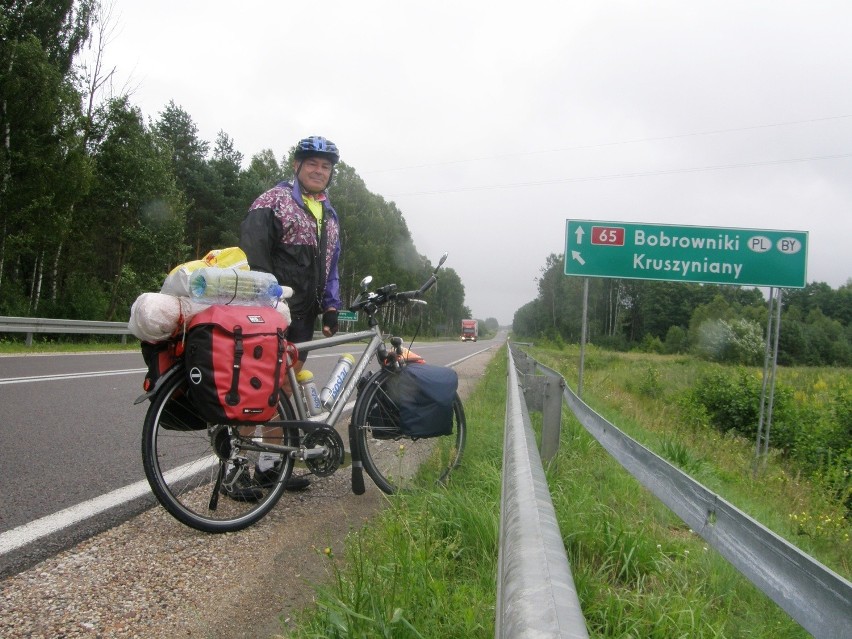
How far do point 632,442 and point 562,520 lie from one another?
21.7 inches

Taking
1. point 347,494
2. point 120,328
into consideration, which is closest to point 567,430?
point 347,494

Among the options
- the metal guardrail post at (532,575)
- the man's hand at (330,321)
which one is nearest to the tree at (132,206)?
the man's hand at (330,321)

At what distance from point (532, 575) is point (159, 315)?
252 centimetres

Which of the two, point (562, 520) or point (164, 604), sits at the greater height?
point (562, 520)

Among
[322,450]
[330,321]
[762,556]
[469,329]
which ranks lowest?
[469,329]

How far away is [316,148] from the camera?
4238 millimetres

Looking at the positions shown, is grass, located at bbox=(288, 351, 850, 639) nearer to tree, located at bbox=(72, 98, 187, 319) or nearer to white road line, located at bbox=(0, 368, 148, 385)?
white road line, located at bbox=(0, 368, 148, 385)

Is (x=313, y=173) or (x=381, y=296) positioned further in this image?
(x=381, y=296)

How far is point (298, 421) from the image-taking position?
3.82 metres

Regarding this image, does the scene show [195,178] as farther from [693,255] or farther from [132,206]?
[693,255]

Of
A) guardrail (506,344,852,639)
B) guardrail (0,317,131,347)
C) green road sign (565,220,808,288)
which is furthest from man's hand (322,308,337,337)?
guardrail (0,317,131,347)

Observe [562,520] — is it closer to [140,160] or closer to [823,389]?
[823,389]

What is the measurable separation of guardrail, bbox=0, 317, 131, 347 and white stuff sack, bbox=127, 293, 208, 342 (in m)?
12.2

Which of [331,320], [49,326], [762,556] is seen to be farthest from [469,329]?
[762,556]
